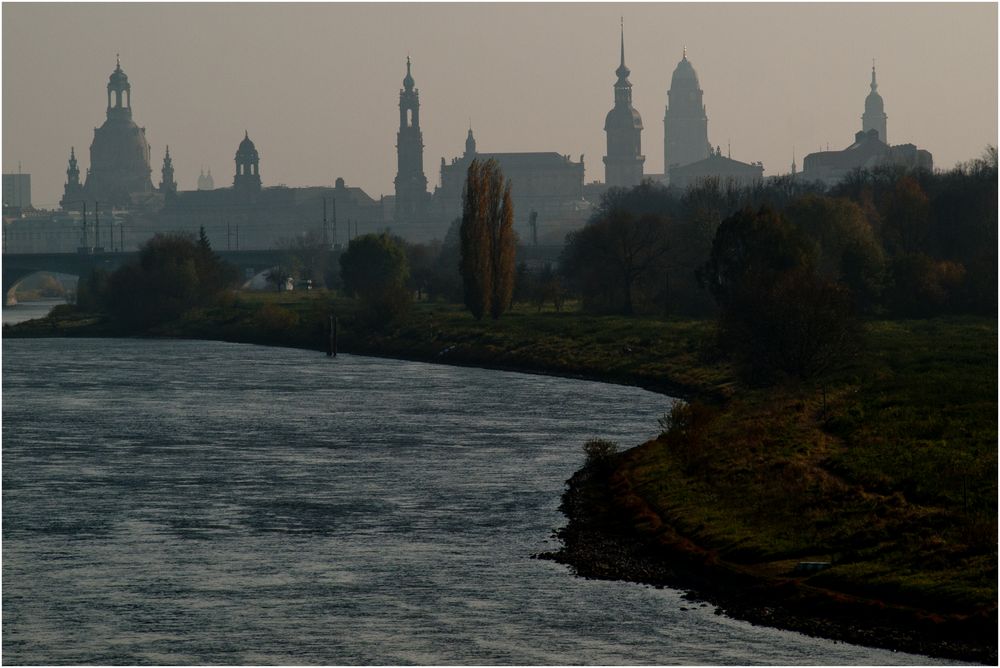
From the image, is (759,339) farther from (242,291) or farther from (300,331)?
(242,291)

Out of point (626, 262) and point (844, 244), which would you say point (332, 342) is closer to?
point (626, 262)

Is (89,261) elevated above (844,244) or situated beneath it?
elevated above

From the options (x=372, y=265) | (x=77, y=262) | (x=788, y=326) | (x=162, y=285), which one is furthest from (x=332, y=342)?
(x=77, y=262)

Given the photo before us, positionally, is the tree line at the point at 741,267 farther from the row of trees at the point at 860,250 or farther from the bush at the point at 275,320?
the bush at the point at 275,320

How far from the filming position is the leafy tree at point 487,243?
9831 cm

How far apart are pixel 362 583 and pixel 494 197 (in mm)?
68444

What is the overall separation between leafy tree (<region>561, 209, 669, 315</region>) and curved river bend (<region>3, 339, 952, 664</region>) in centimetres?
3408

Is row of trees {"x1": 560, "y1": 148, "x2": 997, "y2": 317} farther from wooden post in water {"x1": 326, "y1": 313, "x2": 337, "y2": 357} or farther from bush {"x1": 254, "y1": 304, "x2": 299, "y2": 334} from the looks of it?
bush {"x1": 254, "y1": 304, "x2": 299, "y2": 334}

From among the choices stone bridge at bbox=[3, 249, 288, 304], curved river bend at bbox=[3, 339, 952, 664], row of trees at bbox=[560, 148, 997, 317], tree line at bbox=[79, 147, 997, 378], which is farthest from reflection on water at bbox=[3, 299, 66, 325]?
curved river bend at bbox=[3, 339, 952, 664]

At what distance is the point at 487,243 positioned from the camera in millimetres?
99250

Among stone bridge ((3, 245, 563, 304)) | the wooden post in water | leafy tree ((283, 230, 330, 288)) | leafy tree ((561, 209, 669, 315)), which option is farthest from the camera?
leafy tree ((283, 230, 330, 288))

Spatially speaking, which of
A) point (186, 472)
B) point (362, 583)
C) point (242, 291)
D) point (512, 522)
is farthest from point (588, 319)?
point (242, 291)

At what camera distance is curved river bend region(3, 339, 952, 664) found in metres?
27.9

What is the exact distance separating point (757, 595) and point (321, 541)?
9491 millimetres
